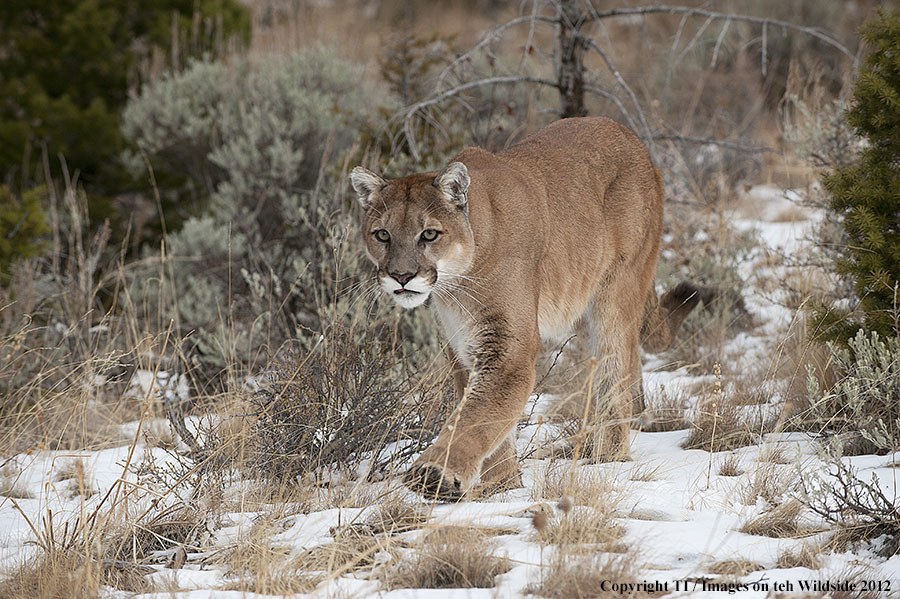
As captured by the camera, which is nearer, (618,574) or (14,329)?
(618,574)

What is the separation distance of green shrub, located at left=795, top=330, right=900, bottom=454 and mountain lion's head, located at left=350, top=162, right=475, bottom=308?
1634mm

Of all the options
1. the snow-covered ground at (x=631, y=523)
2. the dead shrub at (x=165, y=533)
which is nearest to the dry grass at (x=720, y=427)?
the snow-covered ground at (x=631, y=523)

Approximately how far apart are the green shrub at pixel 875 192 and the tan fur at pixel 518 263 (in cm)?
90

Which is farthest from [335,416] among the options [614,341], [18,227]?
[18,227]

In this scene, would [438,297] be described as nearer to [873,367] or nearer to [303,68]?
[873,367]

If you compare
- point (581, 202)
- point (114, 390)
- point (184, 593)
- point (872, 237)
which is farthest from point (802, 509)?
point (114, 390)

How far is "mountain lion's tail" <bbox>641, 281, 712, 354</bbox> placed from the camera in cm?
518

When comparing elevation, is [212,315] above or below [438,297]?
below

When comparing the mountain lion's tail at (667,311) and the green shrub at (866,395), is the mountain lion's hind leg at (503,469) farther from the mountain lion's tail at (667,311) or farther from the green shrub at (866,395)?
the mountain lion's tail at (667,311)

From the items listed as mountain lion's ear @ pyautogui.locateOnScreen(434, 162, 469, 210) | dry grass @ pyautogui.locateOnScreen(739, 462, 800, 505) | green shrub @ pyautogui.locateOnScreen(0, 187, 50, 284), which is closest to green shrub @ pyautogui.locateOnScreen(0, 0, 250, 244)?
green shrub @ pyautogui.locateOnScreen(0, 187, 50, 284)

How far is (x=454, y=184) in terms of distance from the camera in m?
4.03

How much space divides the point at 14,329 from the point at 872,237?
198 inches

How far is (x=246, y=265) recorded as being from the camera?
719 cm

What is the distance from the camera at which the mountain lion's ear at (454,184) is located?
397 centimetres
